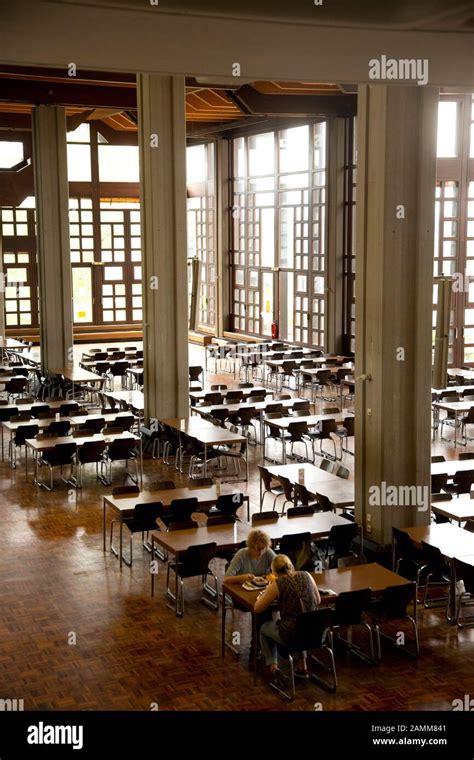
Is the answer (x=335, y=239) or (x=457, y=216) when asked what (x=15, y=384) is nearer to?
(x=335, y=239)

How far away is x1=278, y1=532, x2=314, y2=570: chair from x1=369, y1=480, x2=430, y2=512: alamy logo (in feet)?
4.58

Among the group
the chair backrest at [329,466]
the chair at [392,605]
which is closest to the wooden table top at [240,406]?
the chair backrest at [329,466]

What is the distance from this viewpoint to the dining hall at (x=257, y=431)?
6270 millimetres

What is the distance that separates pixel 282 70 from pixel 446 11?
1.13 metres

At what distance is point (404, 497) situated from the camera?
36.0ft

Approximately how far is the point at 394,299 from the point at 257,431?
8364 mm

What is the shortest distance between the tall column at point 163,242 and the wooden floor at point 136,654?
5.59m

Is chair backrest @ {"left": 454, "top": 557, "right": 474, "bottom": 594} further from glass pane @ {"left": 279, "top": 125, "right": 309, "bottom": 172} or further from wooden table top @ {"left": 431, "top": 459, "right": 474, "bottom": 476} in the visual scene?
glass pane @ {"left": 279, "top": 125, "right": 309, "bottom": 172}

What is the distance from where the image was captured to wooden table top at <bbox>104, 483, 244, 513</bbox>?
11.1 m

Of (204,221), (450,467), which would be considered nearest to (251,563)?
(450,467)

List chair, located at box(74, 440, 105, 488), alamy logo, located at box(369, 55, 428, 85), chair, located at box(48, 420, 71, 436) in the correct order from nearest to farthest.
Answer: alamy logo, located at box(369, 55, 428, 85) → chair, located at box(74, 440, 105, 488) → chair, located at box(48, 420, 71, 436)

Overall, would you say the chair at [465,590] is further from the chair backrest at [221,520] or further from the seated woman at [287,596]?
the chair backrest at [221,520]

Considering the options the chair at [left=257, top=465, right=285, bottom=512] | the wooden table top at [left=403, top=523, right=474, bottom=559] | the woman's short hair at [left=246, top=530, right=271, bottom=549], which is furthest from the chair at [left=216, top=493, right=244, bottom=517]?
the woman's short hair at [left=246, top=530, right=271, bottom=549]
